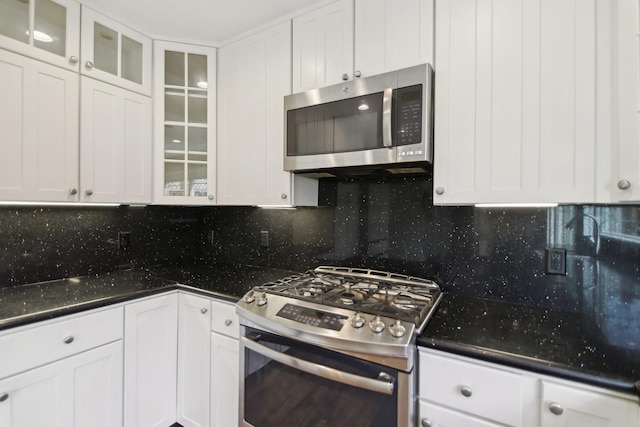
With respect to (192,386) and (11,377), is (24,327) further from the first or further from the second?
(192,386)

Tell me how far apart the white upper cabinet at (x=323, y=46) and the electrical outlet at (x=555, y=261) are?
1.24m

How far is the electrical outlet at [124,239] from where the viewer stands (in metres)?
1.99

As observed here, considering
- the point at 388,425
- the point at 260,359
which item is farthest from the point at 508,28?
the point at 260,359

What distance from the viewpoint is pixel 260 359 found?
1.30 m

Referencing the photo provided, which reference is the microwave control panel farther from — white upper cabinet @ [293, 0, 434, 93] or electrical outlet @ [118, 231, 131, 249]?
electrical outlet @ [118, 231, 131, 249]

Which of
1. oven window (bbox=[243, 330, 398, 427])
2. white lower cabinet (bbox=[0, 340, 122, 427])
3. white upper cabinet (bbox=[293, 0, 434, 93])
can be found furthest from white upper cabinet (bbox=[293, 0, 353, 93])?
white lower cabinet (bbox=[0, 340, 122, 427])

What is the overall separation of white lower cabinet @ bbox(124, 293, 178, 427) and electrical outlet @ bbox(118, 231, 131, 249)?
2.15ft

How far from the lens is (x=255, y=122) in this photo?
1.78 meters

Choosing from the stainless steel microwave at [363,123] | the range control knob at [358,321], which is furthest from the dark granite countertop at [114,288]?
the stainless steel microwave at [363,123]

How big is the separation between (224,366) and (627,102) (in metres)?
1.94

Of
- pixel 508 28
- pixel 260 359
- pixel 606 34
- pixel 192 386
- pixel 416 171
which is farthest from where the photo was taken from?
pixel 192 386

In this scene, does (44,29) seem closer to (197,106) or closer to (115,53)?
(115,53)

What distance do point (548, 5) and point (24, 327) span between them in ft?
7.73

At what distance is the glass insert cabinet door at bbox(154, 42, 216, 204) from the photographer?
194 centimetres
